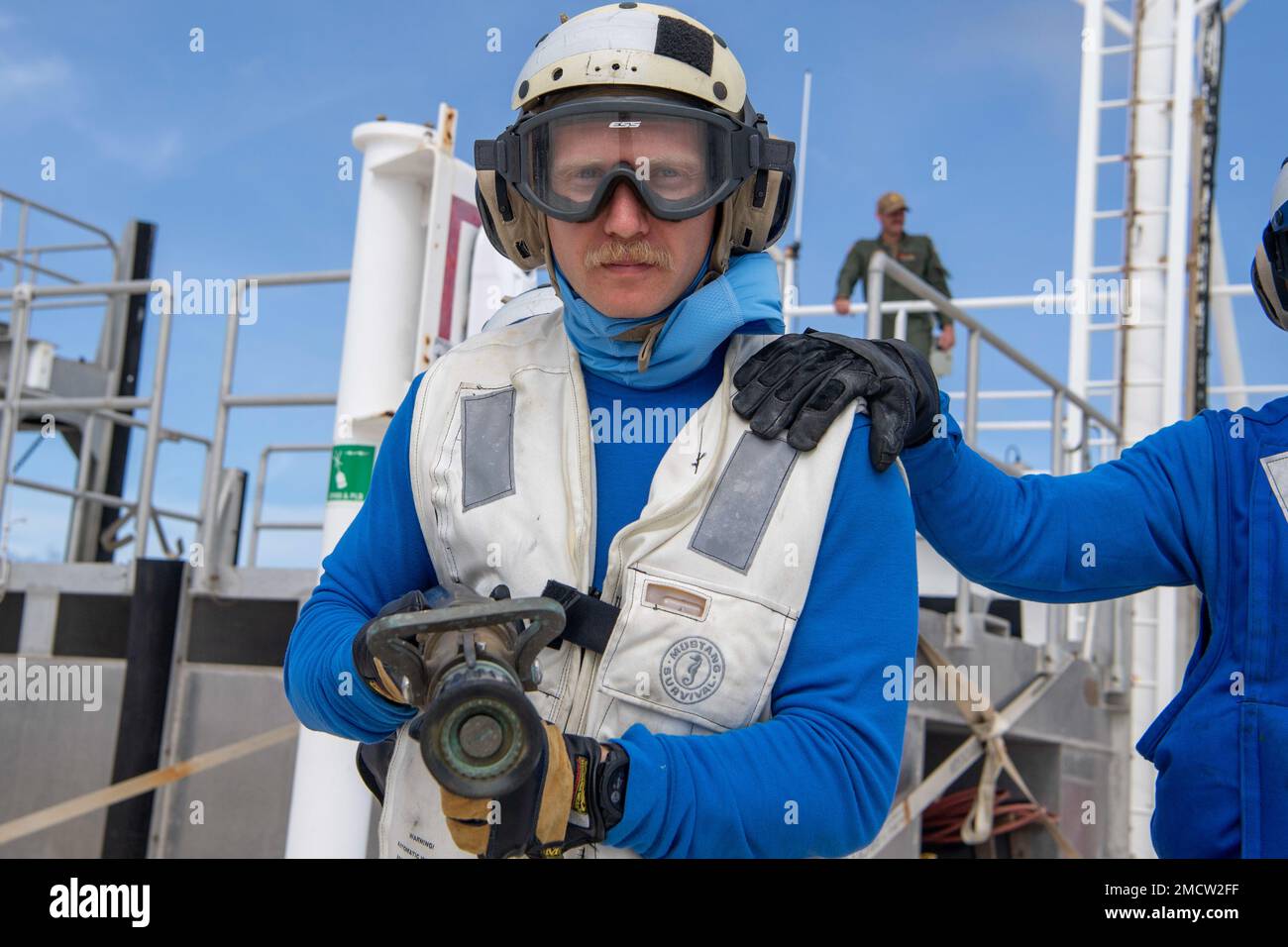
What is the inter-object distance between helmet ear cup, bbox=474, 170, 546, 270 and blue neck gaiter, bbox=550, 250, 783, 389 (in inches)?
5.0

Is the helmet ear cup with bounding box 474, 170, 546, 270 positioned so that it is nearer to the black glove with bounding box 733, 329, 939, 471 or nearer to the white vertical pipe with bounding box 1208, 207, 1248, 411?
→ the black glove with bounding box 733, 329, 939, 471

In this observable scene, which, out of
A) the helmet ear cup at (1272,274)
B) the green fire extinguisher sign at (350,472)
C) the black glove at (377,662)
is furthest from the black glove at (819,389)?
the green fire extinguisher sign at (350,472)

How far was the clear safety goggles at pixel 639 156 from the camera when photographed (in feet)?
5.99

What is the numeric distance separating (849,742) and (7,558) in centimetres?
545

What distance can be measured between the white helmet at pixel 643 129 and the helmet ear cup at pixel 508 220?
10cm

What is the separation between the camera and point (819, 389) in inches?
72.6

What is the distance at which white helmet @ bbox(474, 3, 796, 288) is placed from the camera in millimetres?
1844

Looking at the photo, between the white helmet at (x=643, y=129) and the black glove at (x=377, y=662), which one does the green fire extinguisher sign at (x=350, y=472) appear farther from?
the black glove at (x=377, y=662)

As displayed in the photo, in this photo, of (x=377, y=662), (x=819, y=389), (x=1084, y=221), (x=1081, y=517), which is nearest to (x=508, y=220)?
(x=819, y=389)

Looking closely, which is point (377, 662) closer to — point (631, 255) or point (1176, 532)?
point (631, 255)

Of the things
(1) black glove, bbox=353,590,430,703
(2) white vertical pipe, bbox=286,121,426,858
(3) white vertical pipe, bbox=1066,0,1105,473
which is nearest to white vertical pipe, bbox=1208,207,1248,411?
(3) white vertical pipe, bbox=1066,0,1105,473
